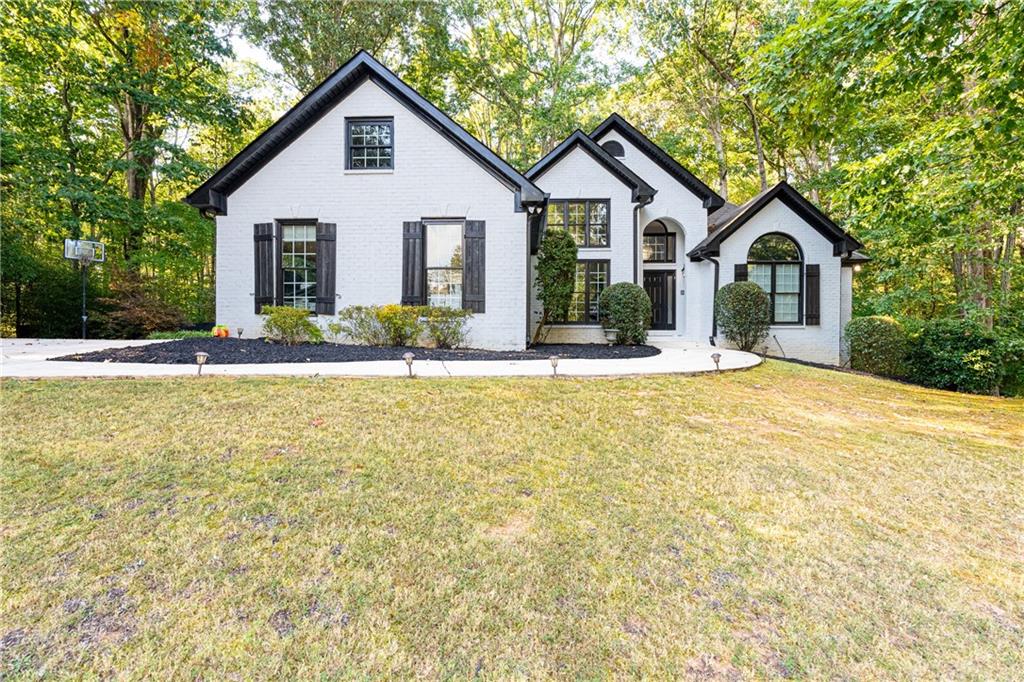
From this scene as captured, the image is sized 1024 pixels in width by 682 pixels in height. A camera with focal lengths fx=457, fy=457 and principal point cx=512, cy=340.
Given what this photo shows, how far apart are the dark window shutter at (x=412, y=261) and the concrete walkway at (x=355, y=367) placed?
2817 mm

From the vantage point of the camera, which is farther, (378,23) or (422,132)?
(378,23)

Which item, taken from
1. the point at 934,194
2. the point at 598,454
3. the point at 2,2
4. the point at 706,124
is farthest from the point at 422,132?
the point at 706,124

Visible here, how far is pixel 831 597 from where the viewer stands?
7.86 feet

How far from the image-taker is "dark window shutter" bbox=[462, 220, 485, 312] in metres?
9.88

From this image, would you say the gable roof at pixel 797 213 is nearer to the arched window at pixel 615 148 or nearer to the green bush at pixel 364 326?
the arched window at pixel 615 148

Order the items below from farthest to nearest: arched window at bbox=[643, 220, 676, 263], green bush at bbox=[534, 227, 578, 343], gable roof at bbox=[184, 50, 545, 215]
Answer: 1. arched window at bbox=[643, 220, 676, 263]
2. green bush at bbox=[534, 227, 578, 343]
3. gable roof at bbox=[184, 50, 545, 215]

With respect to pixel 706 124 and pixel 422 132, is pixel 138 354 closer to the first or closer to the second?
pixel 422 132

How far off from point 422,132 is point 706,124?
15116mm

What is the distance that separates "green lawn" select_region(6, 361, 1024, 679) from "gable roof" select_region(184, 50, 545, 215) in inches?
248

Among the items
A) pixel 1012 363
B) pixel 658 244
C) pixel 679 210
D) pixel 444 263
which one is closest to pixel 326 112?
pixel 444 263

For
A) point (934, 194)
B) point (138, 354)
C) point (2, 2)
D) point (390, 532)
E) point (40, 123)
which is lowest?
point (390, 532)

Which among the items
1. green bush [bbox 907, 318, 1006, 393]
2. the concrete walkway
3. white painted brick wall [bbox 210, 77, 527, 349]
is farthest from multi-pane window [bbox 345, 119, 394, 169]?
green bush [bbox 907, 318, 1006, 393]

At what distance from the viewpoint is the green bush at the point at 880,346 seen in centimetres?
1148

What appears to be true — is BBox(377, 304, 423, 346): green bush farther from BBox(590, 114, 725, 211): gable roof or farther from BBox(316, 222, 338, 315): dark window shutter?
BBox(590, 114, 725, 211): gable roof
